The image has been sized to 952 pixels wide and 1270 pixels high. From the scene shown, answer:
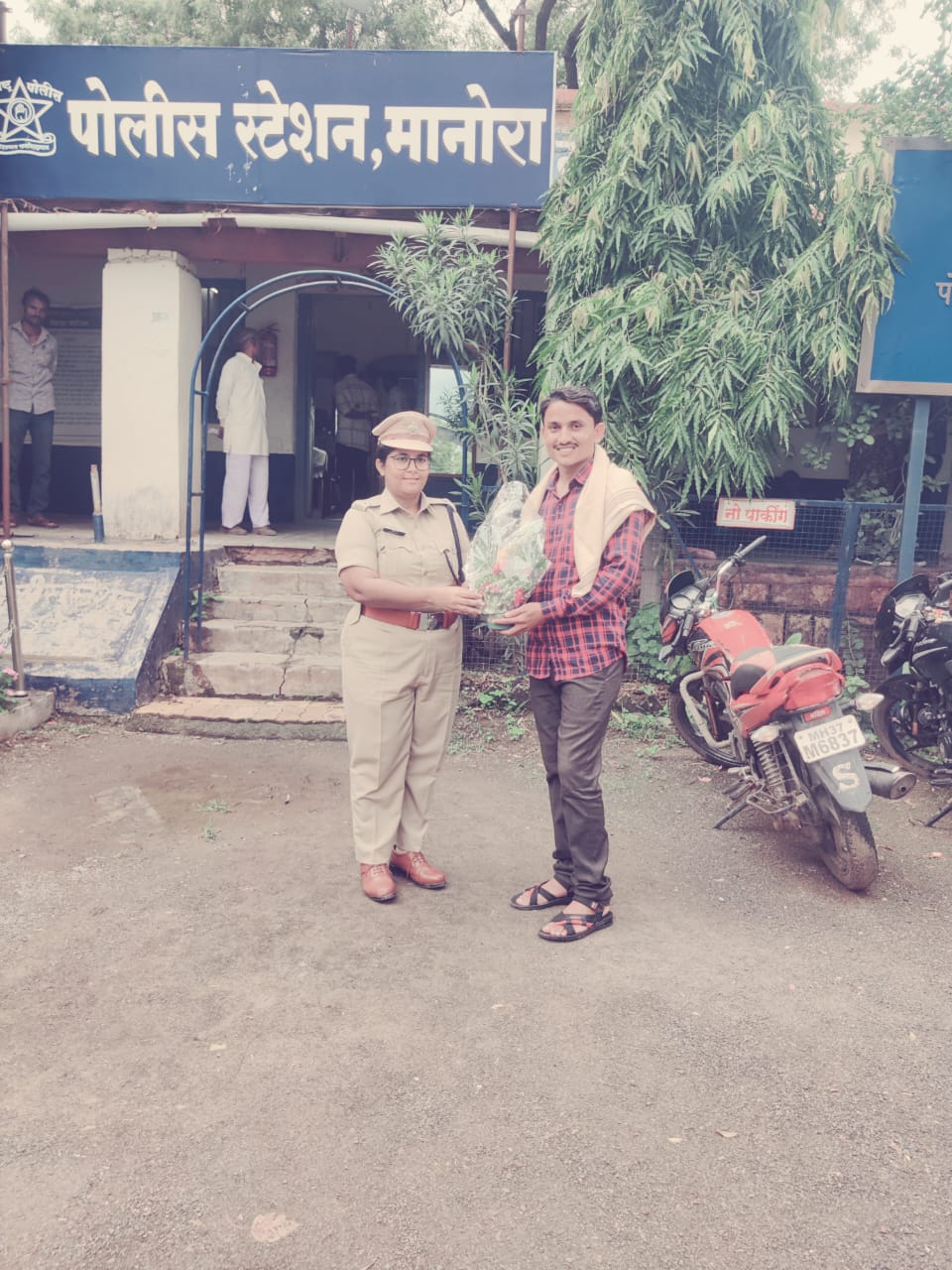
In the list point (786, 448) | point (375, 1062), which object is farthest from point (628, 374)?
point (375, 1062)

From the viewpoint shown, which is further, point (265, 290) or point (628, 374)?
point (265, 290)

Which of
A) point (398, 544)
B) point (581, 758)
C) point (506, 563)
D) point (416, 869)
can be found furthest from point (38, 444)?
point (581, 758)

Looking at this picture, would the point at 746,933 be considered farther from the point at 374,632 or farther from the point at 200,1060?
the point at 200,1060

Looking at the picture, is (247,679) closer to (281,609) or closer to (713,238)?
(281,609)

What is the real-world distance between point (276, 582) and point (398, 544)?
151 inches

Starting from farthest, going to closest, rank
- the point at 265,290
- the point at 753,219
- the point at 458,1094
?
1. the point at 265,290
2. the point at 753,219
3. the point at 458,1094

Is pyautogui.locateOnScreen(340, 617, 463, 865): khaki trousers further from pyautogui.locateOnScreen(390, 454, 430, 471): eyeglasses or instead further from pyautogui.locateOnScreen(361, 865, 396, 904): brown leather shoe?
pyautogui.locateOnScreen(390, 454, 430, 471): eyeglasses

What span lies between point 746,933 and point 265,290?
7816 mm

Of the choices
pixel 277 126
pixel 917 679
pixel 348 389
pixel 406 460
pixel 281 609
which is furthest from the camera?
pixel 348 389

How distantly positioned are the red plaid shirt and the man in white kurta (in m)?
5.44

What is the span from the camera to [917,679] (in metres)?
5.51

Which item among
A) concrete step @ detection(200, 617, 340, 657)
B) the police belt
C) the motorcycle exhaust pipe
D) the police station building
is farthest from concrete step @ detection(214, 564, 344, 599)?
the motorcycle exhaust pipe

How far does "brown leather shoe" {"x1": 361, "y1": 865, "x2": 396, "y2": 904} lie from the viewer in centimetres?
383

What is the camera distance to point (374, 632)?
3713mm
